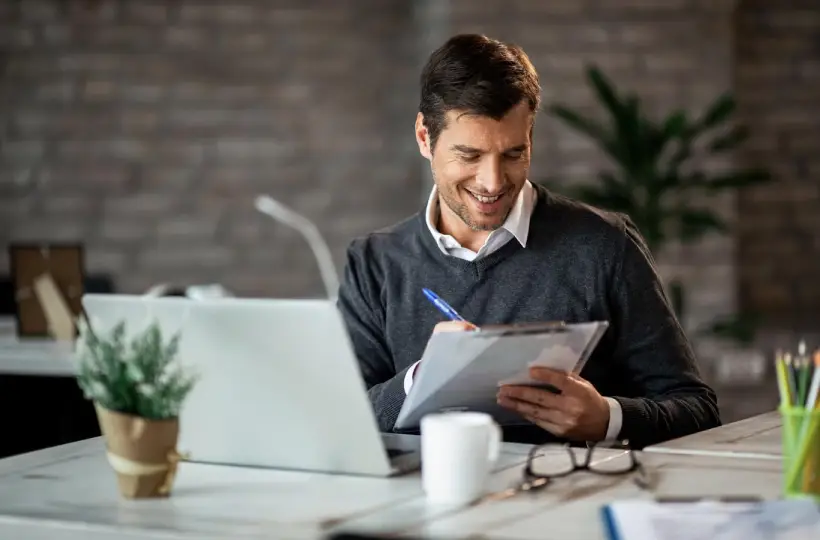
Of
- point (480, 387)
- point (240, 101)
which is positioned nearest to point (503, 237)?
point (480, 387)

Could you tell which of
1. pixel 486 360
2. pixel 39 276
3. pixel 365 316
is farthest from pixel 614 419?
pixel 39 276

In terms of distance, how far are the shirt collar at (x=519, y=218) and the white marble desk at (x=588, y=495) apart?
633mm

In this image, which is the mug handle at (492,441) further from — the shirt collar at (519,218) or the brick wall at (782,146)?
the brick wall at (782,146)

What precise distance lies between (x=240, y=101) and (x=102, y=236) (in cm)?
79

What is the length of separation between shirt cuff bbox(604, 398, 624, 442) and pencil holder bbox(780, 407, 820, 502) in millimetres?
515

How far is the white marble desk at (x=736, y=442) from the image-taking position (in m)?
1.76

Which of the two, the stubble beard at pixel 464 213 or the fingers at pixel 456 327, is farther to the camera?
the stubble beard at pixel 464 213

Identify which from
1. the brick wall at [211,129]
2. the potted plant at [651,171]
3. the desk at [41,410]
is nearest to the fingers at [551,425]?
the desk at [41,410]

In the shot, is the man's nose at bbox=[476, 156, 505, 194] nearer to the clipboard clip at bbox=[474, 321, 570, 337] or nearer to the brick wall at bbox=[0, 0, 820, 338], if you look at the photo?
the clipboard clip at bbox=[474, 321, 570, 337]

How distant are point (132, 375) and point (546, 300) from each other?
3.09ft

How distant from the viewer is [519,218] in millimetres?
2275

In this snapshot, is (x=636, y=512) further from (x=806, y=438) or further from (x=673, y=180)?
(x=673, y=180)

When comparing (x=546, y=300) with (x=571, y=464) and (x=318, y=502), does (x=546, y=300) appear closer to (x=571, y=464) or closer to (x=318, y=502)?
(x=571, y=464)

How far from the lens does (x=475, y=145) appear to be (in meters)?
2.16
